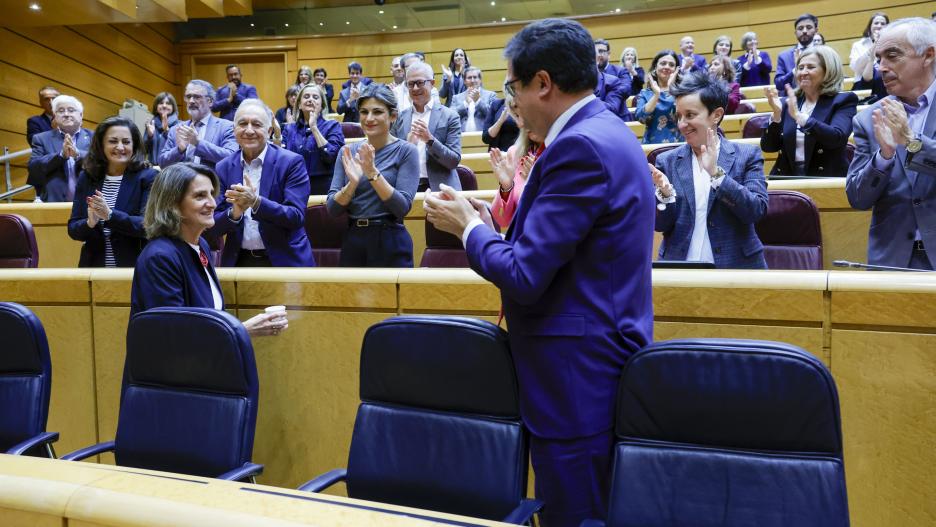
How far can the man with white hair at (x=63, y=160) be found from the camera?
12.1 feet

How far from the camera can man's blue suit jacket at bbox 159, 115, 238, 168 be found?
3.21 meters

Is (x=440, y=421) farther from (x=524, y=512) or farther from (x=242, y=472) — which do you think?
(x=242, y=472)

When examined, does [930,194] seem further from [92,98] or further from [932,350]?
[92,98]

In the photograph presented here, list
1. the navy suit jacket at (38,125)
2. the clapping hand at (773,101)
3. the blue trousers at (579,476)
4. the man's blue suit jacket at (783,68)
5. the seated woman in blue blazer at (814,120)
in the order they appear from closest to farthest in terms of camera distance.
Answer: the blue trousers at (579,476), the seated woman in blue blazer at (814,120), the clapping hand at (773,101), the navy suit jacket at (38,125), the man's blue suit jacket at (783,68)

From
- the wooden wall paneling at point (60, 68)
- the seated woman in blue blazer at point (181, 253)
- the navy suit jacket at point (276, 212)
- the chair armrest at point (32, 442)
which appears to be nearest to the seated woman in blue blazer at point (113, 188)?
the navy suit jacket at point (276, 212)

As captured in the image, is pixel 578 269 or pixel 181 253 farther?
pixel 181 253

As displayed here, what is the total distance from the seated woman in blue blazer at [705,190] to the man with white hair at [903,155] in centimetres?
26

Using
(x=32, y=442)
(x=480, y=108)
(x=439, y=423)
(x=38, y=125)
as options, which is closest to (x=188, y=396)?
(x=32, y=442)

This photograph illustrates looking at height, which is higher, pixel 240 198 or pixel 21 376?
pixel 240 198

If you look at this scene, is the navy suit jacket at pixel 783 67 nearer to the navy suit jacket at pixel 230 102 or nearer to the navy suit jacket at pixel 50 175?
the navy suit jacket at pixel 230 102

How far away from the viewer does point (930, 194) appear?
174cm

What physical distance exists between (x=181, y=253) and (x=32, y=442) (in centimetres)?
50

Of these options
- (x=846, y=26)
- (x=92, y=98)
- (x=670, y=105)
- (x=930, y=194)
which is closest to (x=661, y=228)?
(x=930, y=194)

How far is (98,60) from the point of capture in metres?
7.79
